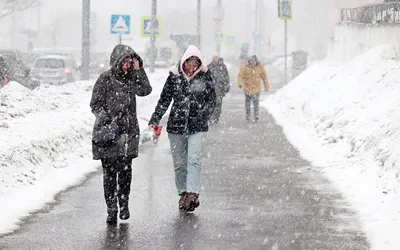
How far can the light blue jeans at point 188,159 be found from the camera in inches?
352

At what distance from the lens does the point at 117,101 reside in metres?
8.09

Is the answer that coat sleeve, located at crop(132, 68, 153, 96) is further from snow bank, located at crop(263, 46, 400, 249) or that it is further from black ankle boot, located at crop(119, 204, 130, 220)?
snow bank, located at crop(263, 46, 400, 249)

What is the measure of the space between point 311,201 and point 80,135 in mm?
5525

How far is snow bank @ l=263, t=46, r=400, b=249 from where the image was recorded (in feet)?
A: 29.4

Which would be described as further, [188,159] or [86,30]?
[86,30]

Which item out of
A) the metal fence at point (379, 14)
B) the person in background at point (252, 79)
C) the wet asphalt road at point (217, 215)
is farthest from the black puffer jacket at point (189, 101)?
the metal fence at point (379, 14)

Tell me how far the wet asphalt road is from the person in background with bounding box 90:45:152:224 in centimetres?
51

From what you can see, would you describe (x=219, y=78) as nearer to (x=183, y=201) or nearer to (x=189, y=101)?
(x=189, y=101)

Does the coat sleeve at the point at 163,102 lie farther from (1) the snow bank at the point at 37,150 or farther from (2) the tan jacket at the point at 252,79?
(2) the tan jacket at the point at 252,79

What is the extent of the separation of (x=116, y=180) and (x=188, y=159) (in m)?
1.00

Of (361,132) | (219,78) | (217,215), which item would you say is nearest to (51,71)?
(219,78)

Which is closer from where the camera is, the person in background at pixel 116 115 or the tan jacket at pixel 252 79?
the person in background at pixel 116 115

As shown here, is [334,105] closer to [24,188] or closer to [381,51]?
[381,51]

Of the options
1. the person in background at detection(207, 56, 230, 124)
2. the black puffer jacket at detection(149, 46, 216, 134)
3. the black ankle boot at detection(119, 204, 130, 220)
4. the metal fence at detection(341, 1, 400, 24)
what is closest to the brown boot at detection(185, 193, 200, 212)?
the black puffer jacket at detection(149, 46, 216, 134)
